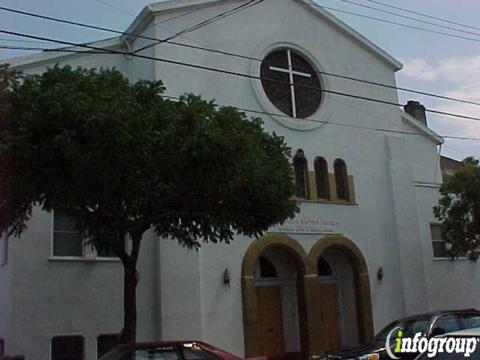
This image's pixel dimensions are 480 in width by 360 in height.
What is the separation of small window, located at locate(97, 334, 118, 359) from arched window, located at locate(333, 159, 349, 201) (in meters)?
9.12

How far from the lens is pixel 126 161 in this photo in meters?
12.7

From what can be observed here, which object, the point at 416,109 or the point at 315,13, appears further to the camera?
the point at 416,109

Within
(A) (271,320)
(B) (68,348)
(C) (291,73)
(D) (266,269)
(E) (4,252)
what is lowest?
(B) (68,348)

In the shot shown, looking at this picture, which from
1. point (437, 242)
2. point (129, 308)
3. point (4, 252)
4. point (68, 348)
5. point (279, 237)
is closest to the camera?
point (129, 308)

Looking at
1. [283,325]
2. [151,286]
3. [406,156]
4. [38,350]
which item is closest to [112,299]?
[151,286]

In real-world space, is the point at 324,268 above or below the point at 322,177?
below

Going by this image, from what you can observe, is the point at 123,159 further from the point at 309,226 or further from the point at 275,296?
the point at 275,296

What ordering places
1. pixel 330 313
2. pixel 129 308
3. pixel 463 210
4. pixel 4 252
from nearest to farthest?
pixel 129 308, pixel 4 252, pixel 463 210, pixel 330 313

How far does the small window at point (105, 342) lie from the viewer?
59.2ft

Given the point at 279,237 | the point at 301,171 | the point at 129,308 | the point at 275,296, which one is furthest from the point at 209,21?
the point at 129,308

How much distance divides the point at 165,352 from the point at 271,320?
10.0 metres

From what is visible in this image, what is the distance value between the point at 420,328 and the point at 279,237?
7170mm

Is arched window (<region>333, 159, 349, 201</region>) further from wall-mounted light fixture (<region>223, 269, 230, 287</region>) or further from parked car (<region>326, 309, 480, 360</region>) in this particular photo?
parked car (<region>326, 309, 480, 360</region>)

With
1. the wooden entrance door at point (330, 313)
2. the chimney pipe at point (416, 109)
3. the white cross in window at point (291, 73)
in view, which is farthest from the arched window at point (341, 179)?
the chimney pipe at point (416, 109)
